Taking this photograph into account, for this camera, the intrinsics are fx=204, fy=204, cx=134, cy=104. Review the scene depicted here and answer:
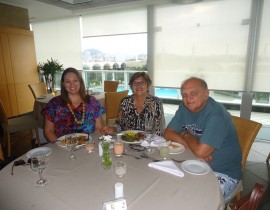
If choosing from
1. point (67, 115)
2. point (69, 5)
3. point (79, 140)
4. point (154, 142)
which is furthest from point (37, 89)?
point (154, 142)

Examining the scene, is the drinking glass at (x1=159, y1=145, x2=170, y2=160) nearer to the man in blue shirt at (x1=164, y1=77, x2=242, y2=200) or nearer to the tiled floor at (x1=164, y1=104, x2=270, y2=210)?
the man in blue shirt at (x1=164, y1=77, x2=242, y2=200)

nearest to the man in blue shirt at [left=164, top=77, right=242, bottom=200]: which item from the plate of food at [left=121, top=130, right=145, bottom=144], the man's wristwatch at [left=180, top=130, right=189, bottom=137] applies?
the man's wristwatch at [left=180, top=130, right=189, bottom=137]

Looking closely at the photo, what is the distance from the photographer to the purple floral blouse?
78.3 inches

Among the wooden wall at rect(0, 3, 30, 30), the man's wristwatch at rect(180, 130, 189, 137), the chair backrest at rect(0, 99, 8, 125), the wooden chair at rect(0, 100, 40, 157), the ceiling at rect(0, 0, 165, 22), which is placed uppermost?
the ceiling at rect(0, 0, 165, 22)

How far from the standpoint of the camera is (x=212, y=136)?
1391 millimetres

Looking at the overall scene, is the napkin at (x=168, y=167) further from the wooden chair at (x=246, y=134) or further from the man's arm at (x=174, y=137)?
the wooden chair at (x=246, y=134)

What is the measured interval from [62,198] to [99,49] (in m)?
4.96

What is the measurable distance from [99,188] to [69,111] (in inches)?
44.3

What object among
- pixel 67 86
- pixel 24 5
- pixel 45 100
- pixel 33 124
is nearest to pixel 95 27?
pixel 24 5

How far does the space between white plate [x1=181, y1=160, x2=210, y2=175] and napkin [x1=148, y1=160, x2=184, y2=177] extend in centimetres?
5

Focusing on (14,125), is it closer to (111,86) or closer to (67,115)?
(67,115)

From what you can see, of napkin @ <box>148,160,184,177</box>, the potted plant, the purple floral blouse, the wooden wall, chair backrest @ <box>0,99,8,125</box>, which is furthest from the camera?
the potted plant

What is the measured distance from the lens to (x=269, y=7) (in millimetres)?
3322

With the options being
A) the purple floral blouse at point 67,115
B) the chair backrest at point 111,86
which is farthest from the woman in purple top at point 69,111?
the chair backrest at point 111,86
